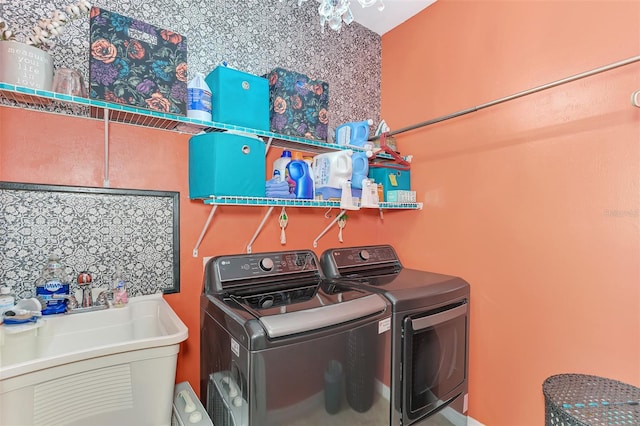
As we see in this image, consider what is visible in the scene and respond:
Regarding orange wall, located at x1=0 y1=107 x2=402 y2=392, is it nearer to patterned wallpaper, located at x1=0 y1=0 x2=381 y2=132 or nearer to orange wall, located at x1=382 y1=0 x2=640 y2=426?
patterned wallpaper, located at x1=0 y1=0 x2=381 y2=132

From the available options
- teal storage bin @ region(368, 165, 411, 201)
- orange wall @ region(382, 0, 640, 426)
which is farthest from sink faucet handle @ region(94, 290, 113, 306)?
orange wall @ region(382, 0, 640, 426)

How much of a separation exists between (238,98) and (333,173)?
677 mm

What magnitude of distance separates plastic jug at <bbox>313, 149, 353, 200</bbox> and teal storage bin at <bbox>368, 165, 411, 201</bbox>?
1.34ft

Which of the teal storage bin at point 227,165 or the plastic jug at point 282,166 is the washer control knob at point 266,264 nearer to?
the teal storage bin at point 227,165

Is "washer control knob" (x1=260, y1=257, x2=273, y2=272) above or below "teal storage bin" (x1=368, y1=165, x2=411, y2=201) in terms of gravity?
below

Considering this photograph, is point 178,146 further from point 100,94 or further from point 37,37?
point 37,37

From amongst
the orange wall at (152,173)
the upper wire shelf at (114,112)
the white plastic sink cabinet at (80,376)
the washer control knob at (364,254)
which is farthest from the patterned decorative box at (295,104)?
the white plastic sink cabinet at (80,376)

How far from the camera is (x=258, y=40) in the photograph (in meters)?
2.02

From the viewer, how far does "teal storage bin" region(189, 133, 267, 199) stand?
59.1 inches

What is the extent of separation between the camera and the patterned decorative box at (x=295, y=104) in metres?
1.78

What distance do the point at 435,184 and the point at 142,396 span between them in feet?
6.70

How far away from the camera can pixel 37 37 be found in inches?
48.6

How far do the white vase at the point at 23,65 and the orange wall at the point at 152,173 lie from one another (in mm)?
241

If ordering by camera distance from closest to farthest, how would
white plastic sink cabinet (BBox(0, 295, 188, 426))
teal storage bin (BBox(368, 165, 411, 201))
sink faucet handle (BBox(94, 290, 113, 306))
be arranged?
white plastic sink cabinet (BBox(0, 295, 188, 426))
sink faucet handle (BBox(94, 290, 113, 306))
teal storage bin (BBox(368, 165, 411, 201))
